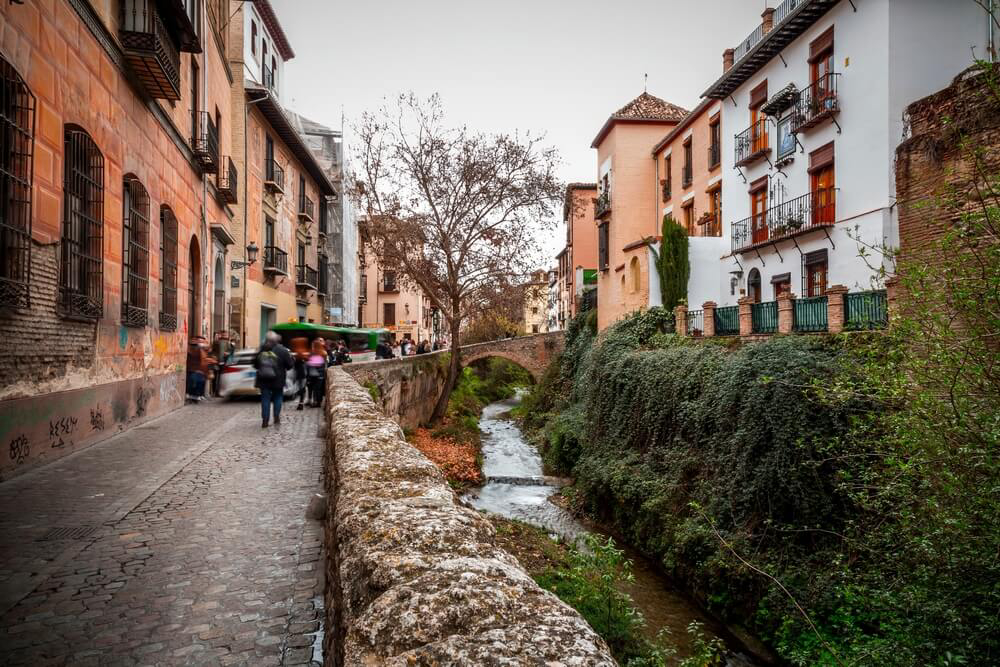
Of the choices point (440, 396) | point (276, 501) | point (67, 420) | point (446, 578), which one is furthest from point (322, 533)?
point (440, 396)

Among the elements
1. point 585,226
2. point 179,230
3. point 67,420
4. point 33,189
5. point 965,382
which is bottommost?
point 67,420

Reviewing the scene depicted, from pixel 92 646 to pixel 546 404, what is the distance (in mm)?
26076

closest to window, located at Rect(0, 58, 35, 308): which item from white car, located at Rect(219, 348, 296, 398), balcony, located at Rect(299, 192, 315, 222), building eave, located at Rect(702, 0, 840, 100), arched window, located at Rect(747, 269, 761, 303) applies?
white car, located at Rect(219, 348, 296, 398)

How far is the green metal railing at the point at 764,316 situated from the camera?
1454 centimetres

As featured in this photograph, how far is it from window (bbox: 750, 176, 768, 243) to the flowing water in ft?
32.3

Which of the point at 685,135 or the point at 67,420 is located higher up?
the point at 685,135

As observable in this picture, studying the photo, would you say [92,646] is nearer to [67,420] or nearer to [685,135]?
[67,420]

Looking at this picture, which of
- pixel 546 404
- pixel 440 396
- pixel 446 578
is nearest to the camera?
pixel 446 578

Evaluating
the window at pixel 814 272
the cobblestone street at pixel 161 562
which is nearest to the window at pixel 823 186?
the window at pixel 814 272

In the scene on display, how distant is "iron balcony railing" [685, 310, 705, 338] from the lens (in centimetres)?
1812

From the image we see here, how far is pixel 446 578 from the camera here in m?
1.85

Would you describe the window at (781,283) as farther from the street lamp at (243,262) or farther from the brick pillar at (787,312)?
the street lamp at (243,262)

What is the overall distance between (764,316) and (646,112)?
16.6 m

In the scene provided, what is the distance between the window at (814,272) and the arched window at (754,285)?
93.7 inches
